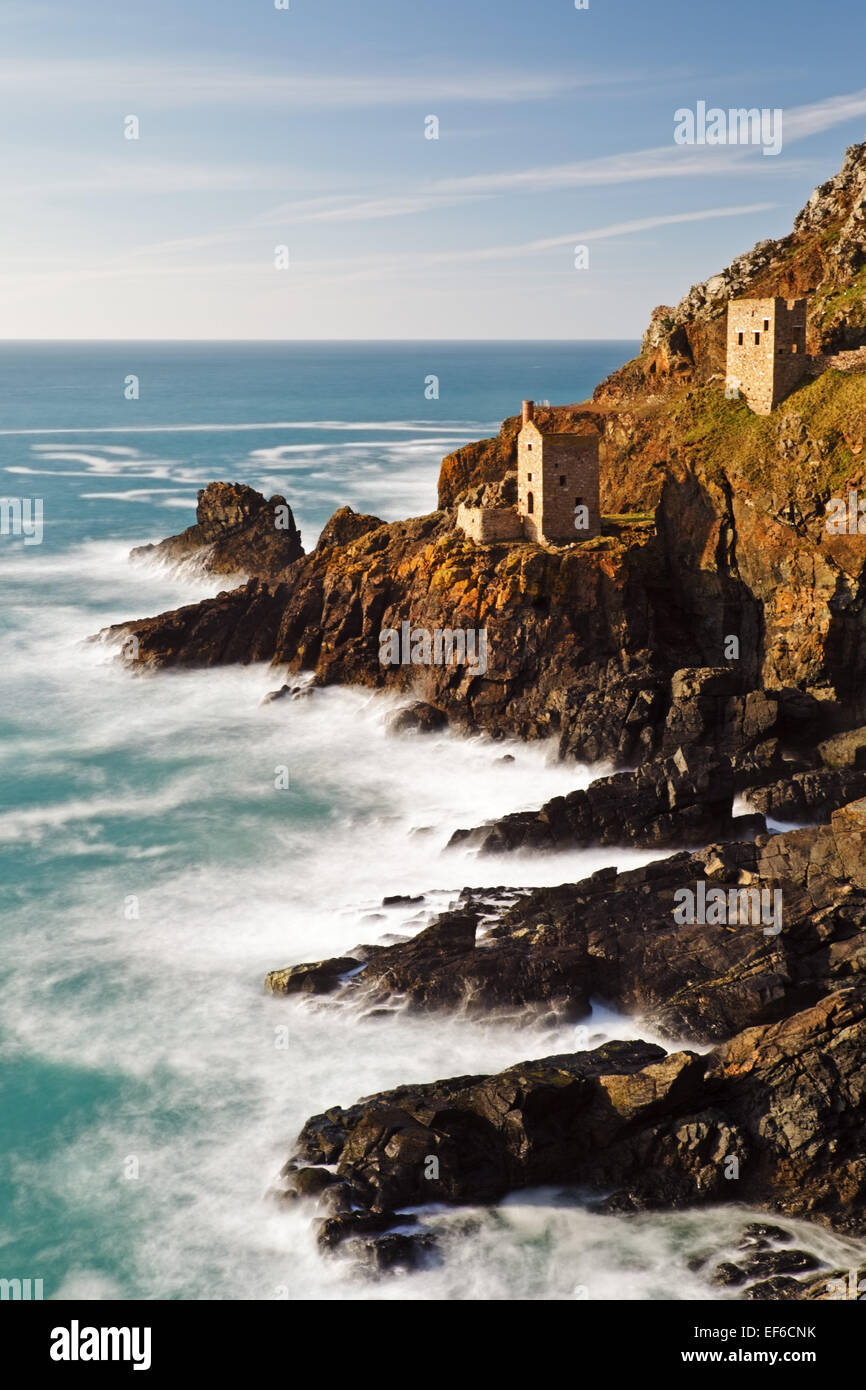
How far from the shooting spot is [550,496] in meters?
46.2

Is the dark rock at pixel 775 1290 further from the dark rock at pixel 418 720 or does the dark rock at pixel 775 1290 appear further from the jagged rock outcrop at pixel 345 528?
the jagged rock outcrop at pixel 345 528

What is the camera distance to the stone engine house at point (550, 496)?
151 ft

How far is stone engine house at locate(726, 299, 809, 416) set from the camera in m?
45.9

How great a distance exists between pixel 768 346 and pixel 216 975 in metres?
32.4

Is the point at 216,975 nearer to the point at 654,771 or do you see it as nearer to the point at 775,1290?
the point at 654,771

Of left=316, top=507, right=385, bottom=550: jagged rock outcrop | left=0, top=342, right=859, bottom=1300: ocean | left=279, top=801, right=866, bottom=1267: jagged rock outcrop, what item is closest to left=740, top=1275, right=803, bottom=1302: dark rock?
left=279, top=801, right=866, bottom=1267: jagged rock outcrop

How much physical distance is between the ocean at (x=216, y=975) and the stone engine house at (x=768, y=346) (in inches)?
709

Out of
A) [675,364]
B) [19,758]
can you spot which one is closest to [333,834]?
[19,758]

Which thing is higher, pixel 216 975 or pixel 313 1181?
pixel 216 975

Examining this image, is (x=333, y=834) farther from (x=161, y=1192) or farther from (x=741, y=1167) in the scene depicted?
(x=741, y=1167)

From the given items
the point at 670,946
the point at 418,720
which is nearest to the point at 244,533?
the point at 418,720

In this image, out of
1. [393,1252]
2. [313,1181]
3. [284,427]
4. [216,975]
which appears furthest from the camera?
[284,427]

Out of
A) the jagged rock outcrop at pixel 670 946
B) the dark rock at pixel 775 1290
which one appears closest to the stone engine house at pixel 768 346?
the jagged rock outcrop at pixel 670 946

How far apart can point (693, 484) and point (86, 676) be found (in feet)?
89.6
